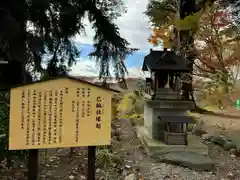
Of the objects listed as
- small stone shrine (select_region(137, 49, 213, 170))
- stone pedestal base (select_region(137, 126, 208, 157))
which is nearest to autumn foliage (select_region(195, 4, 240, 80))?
small stone shrine (select_region(137, 49, 213, 170))

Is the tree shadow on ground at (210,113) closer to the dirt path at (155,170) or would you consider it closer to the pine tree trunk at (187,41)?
the pine tree trunk at (187,41)

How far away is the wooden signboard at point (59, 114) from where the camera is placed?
2631mm

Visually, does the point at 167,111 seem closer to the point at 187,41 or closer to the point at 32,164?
the point at 32,164

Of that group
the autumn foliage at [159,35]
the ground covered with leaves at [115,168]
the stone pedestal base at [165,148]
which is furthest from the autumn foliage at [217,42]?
the ground covered with leaves at [115,168]

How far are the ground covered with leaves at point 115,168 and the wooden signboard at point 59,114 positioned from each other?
94cm

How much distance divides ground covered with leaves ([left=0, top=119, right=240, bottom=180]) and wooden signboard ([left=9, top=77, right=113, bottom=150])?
942 millimetres

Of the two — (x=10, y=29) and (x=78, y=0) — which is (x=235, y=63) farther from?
(x=10, y=29)

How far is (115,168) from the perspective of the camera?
3.92 m

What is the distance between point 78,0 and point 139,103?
487 centimetres

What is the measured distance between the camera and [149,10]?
11297 mm

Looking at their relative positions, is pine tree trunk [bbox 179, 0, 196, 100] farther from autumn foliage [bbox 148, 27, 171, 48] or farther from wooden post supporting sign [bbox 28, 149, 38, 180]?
wooden post supporting sign [bbox 28, 149, 38, 180]

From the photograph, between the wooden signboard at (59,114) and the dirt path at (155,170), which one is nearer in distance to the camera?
the wooden signboard at (59,114)

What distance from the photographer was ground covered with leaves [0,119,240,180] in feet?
11.8

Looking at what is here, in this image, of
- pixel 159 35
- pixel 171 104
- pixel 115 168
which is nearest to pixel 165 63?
pixel 171 104
